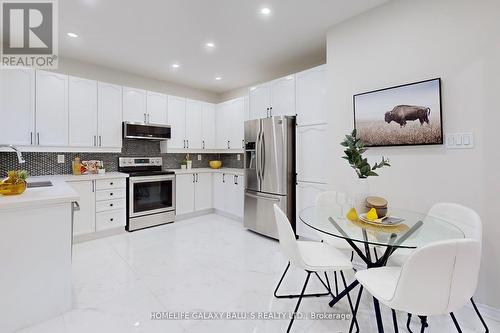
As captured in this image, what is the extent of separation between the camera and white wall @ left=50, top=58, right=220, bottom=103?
145 inches

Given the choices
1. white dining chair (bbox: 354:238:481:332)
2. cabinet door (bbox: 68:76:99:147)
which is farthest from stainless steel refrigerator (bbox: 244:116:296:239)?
cabinet door (bbox: 68:76:99:147)

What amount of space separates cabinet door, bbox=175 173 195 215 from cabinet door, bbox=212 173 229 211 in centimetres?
48

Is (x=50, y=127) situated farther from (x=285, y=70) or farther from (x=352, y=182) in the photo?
(x=352, y=182)

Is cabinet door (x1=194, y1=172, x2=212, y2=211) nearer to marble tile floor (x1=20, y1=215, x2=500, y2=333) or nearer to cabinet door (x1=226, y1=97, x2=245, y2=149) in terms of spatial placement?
cabinet door (x1=226, y1=97, x2=245, y2=149)

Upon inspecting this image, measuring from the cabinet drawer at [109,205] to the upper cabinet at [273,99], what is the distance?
97.6 inches

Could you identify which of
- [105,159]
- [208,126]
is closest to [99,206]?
[105,159]

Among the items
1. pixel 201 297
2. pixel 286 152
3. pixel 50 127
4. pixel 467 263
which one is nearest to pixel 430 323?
pixel 467 263

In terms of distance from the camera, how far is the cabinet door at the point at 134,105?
13.0ft

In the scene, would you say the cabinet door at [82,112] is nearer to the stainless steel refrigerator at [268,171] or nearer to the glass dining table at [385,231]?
the stainless steel refrigerator at [268,171]

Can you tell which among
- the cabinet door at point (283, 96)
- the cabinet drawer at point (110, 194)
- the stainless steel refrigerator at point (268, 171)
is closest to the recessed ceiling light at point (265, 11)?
the cabinet door at point (283, 96)

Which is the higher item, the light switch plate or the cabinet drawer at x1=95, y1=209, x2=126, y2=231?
the light switch plate

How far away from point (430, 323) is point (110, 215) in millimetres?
3919

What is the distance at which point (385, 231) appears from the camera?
5.11 feet

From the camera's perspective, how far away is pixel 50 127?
10.8ft
